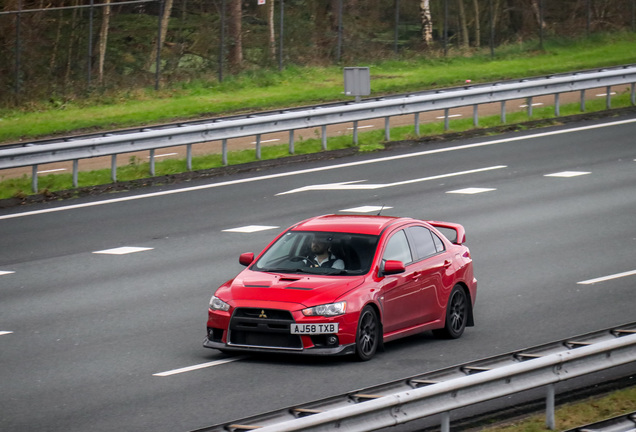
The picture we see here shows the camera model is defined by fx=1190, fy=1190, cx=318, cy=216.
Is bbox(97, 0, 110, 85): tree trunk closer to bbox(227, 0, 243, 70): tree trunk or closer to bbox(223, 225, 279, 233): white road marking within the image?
bbox(227, 0, 243, 70): tree trunk

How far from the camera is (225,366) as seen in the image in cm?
1162

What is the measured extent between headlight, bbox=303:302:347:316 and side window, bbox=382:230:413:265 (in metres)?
1.11

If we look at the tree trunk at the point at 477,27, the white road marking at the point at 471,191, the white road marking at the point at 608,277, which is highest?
the tree trunk at the point at 477,27

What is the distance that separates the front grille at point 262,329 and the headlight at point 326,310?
19 centimetres

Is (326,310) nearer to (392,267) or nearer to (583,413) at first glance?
(392,267)

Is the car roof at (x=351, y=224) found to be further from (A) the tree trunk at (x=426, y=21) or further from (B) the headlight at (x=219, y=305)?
(A) the tree trunk at (x=426, y=21)

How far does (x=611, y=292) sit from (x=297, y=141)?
14005mm

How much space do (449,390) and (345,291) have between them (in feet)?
11.4

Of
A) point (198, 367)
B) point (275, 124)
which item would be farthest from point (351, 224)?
point (275, 124)

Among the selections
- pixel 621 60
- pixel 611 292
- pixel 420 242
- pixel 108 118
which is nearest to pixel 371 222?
pixel 420 242

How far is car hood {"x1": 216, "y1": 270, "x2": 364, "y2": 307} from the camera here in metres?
11.6

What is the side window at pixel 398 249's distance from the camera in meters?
12.5

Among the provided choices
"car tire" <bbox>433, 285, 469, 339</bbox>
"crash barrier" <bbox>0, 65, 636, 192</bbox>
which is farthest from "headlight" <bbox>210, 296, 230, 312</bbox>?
"crash barrier" <bbox>0, 65, 636, 192</bbox>

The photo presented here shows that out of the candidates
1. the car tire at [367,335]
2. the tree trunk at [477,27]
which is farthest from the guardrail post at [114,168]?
the tree trunk at [477,27]
